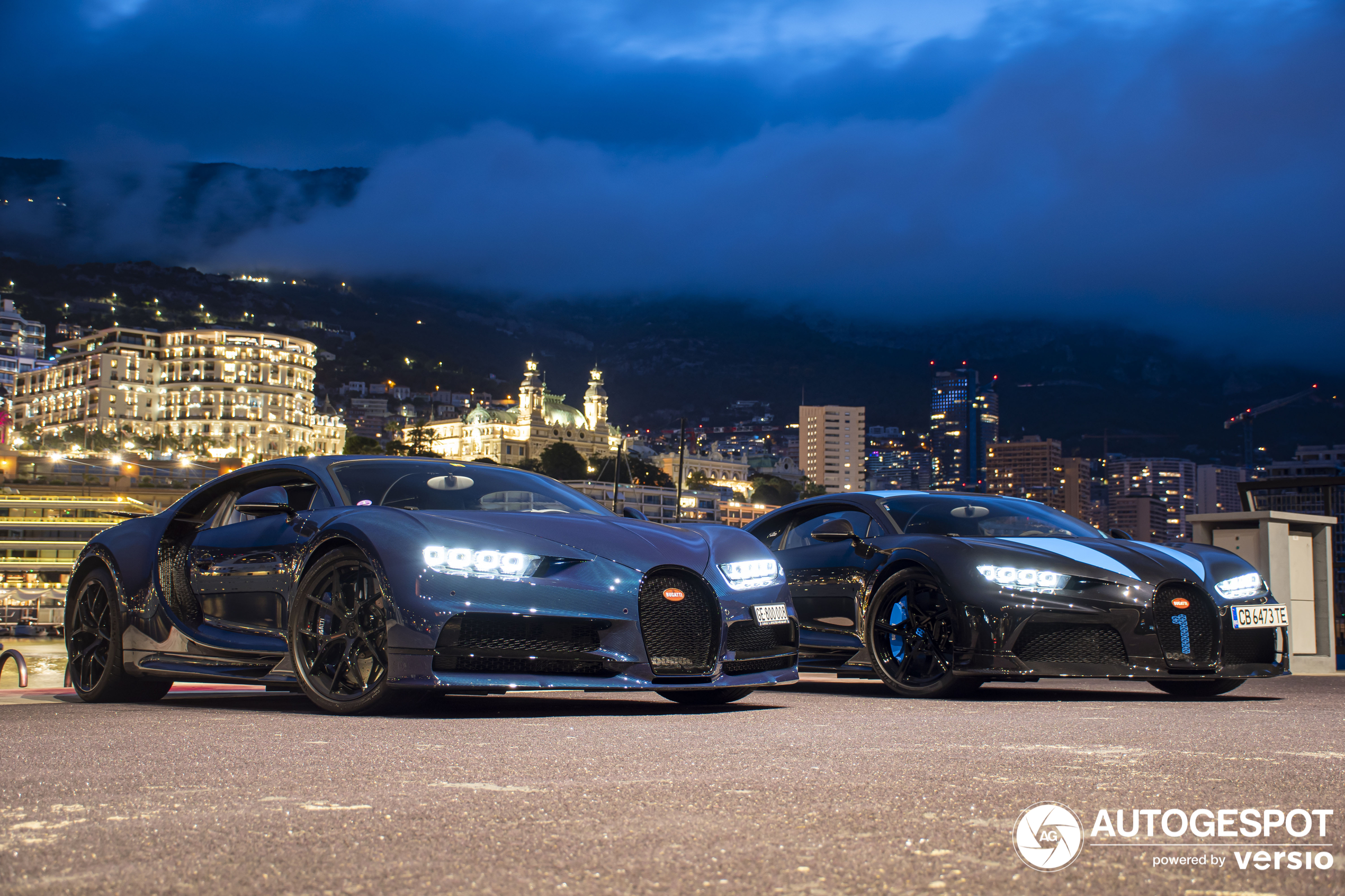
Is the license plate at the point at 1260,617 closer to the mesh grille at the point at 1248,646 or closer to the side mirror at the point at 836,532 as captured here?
the mesh grille at the point at 1248,646

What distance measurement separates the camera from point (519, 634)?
18.5 ft

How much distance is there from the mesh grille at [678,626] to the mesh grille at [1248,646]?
3.39m

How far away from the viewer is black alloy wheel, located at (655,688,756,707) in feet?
21.6

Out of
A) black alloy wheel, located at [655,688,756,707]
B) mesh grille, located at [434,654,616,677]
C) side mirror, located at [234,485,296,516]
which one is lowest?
black alloy wheel, located at [655,688,756,707]

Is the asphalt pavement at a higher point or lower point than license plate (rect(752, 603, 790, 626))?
lower

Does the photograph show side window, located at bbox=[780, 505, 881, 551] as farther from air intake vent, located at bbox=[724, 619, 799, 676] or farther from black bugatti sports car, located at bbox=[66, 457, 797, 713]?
black bugatti sports car, located at bbox=[66, 457, 797, 713]

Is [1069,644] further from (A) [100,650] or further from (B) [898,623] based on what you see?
(A) [100,650]

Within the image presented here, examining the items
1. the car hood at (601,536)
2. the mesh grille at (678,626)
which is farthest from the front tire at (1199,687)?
the car hood at (601,536)

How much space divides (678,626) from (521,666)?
83 cm

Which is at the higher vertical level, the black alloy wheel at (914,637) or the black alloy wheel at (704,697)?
the black alloy wheel at (914,637)

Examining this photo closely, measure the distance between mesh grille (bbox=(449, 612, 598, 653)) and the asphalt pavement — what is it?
318 millimetres

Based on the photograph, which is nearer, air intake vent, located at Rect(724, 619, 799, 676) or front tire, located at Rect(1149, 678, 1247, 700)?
air intake vent, located at Rect(724, 619, 799, 676)

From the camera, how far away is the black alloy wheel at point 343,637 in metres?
5.58

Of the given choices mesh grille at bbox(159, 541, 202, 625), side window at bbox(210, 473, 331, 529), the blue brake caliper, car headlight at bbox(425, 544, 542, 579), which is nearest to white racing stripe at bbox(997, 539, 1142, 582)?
the blue brake caliper
